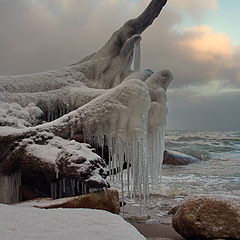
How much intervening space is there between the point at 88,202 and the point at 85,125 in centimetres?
138

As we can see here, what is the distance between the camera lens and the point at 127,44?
8.59 m

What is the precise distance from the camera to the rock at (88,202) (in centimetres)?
472

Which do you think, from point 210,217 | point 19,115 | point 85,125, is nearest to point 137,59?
point 19,115

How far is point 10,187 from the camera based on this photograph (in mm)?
5621

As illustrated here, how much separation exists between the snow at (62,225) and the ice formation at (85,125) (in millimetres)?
1783

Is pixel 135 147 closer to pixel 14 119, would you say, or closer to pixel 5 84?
pixel 14 119

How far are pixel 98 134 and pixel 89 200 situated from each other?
1262mm

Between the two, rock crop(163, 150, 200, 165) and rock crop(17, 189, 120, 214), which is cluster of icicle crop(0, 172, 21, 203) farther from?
rock crop(163, 150, 200, 165)

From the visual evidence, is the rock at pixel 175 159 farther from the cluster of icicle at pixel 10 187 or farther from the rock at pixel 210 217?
the cluster of icicle at pixel 10 187

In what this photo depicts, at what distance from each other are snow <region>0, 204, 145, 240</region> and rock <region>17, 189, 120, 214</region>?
5.01 feet

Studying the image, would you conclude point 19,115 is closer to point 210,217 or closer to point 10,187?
point 10,187

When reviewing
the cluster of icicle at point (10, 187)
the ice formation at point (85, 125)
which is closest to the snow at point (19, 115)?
the ice formation at point (85, 125)

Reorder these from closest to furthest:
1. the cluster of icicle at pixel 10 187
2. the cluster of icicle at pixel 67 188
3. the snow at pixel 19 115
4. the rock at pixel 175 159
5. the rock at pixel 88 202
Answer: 1. the rock at pixel 88 202
2. the cluster of icicle at pixel 67 188
3. the cluster of icicle at pixel 10 187
4. the snow at pixel 19 115
5. the rock at pixel 175 159

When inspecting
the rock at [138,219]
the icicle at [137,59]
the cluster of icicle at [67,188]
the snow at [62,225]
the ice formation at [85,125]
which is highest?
the icicle at [137,59]
